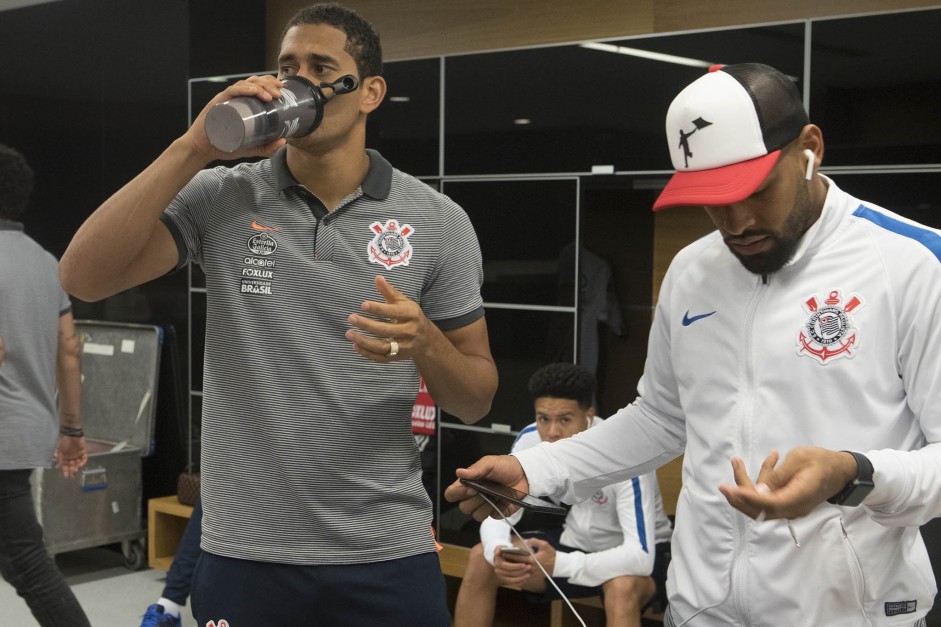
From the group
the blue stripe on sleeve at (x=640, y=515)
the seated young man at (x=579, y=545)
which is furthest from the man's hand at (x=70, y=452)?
the blue stripe on sleeve at (x=640, y=515)

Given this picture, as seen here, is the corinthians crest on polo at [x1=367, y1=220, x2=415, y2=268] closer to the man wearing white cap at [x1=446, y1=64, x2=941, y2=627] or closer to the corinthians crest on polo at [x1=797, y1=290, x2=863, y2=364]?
the man wearing white cap at [x1=446, y1=64, x2=941, y2=627]

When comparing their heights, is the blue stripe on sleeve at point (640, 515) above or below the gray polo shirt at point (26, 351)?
below

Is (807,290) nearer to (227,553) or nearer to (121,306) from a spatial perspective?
(227,553)

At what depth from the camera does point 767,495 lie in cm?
117

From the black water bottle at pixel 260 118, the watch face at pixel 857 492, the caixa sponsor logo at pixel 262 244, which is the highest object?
the black water bottle at pixel 260 118

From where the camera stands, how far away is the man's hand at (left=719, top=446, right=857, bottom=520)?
117 centimetres

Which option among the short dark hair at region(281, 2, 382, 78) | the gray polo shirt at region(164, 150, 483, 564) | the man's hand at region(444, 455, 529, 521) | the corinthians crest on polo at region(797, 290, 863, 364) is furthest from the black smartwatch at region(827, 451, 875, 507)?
the short dark hair at region(281, 2, 382, 78)

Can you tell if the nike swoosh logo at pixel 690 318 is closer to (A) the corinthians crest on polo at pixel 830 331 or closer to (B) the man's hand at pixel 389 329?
(A) the corinthians crest on polo at pixel 830 331

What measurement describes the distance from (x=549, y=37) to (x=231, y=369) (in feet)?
11.0

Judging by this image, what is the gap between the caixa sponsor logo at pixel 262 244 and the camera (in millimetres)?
1696

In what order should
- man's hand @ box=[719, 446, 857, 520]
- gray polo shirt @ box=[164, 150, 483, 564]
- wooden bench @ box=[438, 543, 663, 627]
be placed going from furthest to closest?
wooden bench @ box=[438, 543, 663, 627] < gray polo shirt @ box=[164, 150, 483, 564] < man's hand @ box=[719, 446, 857, 520]

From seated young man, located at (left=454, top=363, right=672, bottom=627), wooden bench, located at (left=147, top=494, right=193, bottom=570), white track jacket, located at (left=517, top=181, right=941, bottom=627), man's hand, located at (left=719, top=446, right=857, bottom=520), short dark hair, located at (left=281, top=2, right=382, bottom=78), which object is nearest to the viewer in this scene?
man's hand, located at (left=719, top=446, right=857, bottom=520)

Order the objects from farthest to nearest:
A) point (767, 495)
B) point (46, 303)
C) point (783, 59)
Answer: point (783, 59) < point (46, 303) < point (767, 495)

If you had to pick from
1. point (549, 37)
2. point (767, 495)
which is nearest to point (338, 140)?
point (767, 495)
